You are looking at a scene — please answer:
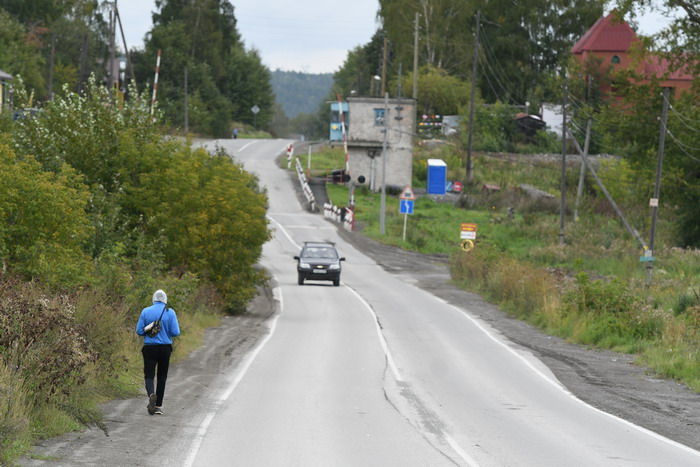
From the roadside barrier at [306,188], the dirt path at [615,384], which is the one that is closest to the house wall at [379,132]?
the roadside barrier at [306,188]

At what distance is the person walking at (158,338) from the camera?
47.4 ft

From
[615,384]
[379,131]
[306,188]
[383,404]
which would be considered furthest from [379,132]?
[383,404]

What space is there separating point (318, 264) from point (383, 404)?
88.7 feet

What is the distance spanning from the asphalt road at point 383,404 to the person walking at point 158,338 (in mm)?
437

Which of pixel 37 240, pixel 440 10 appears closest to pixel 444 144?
pixel 440 10

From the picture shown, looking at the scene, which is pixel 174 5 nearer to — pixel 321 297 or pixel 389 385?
pixel 321 297

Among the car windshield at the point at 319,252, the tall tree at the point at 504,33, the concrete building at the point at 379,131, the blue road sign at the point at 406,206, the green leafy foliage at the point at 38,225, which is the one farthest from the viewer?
the tall tree at the point at 504,33

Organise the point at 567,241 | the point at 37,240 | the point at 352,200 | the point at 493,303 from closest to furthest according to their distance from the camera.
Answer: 1. the point at 37,240
2. the point at 493,303
3. the point at 567,241
4. the point at 352,200

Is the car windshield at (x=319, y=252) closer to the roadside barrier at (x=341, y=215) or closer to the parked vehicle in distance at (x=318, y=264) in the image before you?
the parked vehicle in distance at (x=318, y=264)

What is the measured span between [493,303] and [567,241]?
69.0ft

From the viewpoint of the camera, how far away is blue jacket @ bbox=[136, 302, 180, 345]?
14492mm

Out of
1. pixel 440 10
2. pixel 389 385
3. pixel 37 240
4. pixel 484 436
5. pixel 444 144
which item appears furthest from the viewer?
pixel 440 10

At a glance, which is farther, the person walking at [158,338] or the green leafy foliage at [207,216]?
the green leafy foliage at [207,216]

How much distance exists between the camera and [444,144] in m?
91.2
